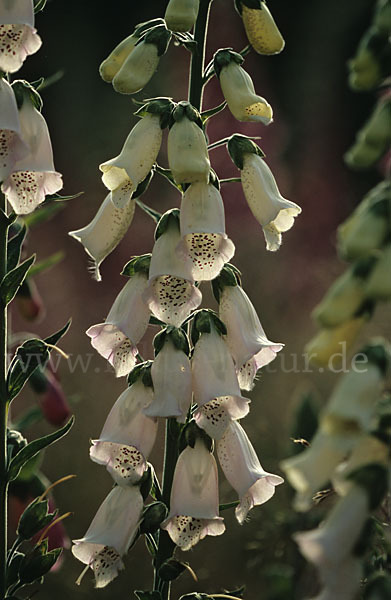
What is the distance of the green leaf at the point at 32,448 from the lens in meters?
1.44

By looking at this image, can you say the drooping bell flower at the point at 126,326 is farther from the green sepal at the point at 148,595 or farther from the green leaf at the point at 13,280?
the green sepal at the point at 148,595

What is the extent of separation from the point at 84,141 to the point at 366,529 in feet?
9.97

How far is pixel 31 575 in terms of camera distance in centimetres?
145

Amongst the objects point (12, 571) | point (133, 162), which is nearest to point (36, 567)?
point (12, 571)

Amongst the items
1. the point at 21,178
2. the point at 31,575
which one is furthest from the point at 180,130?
the point at 31,575

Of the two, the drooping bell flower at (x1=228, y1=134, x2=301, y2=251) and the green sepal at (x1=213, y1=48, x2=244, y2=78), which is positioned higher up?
the green sepal at (x1=213, y1=48, x2=244, y2=78)

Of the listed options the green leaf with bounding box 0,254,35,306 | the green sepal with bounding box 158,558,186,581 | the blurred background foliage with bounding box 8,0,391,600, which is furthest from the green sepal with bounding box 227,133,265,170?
the blurred background foliage with bounding box 8,0,391,600

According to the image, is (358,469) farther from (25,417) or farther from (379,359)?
(25,417)

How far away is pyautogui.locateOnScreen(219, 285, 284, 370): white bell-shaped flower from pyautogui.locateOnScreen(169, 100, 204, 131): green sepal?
23 cm

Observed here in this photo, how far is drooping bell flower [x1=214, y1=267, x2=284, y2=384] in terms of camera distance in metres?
1.35

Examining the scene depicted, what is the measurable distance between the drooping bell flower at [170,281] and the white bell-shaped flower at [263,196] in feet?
0.37

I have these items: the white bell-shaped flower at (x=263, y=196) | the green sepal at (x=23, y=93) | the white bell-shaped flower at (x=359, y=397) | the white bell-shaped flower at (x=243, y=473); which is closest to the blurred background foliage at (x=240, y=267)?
the white bell-shaped flower at (x=243, y=473)

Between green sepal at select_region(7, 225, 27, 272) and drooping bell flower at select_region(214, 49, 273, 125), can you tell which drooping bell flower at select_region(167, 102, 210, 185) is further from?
green sepal at select_region(7, 225, 27, 272)

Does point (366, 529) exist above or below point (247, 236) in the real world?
above
